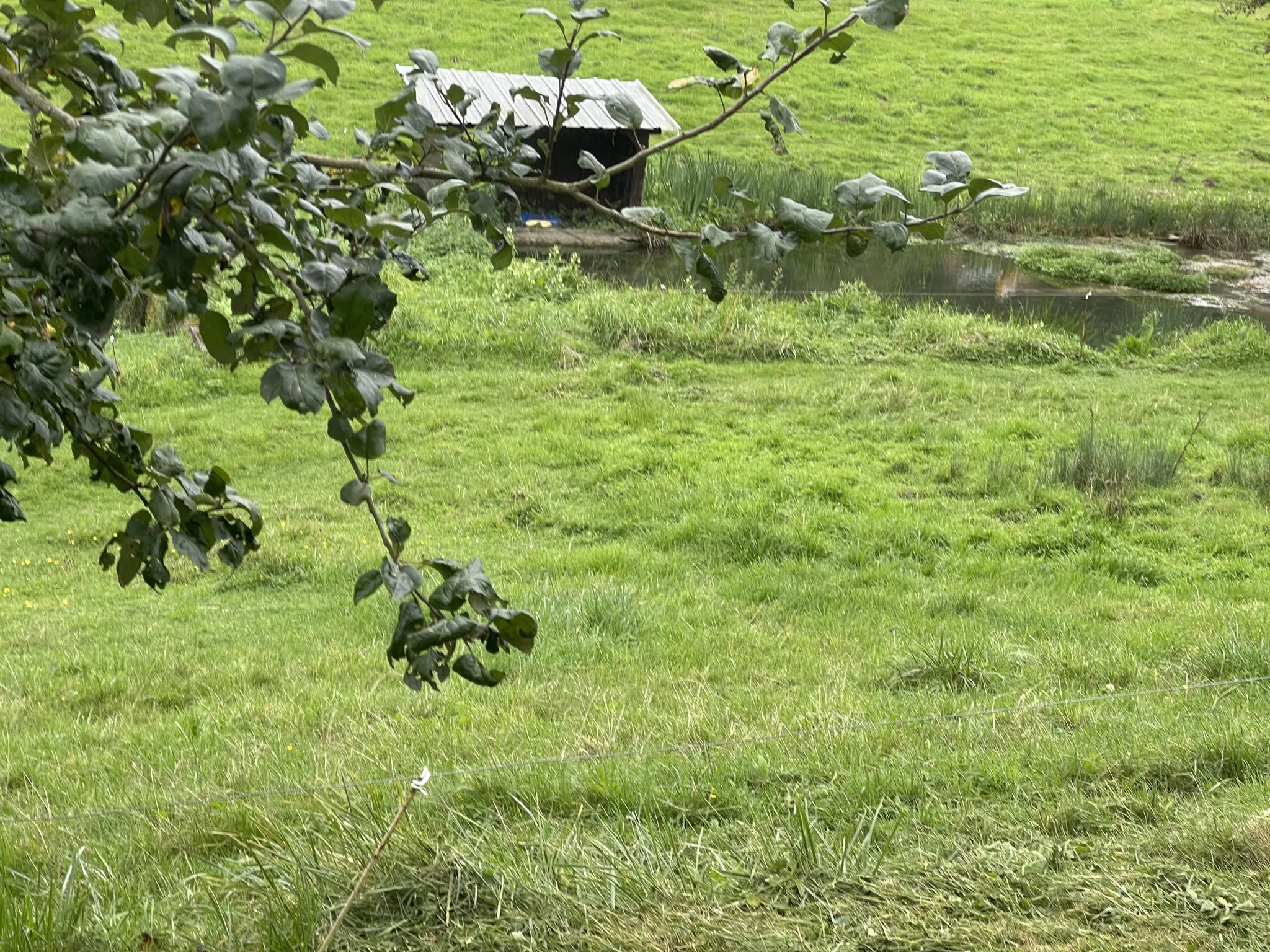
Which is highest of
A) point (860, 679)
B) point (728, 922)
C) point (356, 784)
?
point (728, 922)

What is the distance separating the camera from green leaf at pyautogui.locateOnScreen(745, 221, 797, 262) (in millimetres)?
1866

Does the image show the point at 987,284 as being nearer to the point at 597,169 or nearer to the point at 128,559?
the point at 597,169

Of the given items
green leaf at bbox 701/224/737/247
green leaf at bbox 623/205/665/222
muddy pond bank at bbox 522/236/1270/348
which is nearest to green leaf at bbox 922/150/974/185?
green leaf at bbox 701/224/737/247

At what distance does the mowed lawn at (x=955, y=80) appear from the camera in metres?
28.5

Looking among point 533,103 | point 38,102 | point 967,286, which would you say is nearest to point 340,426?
point 38,102

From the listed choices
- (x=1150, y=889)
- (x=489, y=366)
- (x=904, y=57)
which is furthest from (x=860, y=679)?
(x=904, y=57)

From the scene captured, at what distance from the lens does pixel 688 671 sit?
5496mm

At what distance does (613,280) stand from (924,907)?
51.6ft

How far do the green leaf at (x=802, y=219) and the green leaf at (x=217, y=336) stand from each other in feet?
2.78

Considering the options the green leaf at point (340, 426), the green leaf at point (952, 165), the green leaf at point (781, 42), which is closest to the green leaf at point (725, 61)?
the green leaf at point (781, 42)

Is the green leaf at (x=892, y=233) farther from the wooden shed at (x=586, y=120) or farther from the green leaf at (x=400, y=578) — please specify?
the wooden shed at (x=586, y=120)

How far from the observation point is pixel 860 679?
208 inches

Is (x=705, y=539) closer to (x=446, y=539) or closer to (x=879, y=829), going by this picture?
(x=446, y=539)

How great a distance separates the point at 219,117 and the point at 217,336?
1.48 ft
